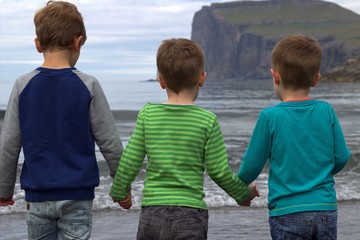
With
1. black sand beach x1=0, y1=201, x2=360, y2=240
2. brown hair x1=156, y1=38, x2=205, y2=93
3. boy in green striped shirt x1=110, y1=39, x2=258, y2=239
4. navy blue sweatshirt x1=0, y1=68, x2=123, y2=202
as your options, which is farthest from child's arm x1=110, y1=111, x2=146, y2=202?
black sand beach x1=0, y1=201, x2=360, y2=240

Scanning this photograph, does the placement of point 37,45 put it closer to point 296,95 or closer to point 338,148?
point 296,95

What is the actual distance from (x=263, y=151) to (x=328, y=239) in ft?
1.60

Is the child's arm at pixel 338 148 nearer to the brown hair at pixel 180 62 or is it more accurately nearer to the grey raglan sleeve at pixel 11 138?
the brown hair at pixel 180 62

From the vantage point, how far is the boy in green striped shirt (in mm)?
2992

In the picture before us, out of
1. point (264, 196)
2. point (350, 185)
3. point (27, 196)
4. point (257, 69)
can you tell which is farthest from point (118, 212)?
point (257, 69)

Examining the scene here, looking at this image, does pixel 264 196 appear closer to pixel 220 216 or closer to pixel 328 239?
pixel 220 216

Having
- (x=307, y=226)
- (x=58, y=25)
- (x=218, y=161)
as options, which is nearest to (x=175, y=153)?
(x=218, y=161)

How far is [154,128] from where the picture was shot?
3.07 metres

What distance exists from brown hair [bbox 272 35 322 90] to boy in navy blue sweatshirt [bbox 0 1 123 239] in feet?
2.69

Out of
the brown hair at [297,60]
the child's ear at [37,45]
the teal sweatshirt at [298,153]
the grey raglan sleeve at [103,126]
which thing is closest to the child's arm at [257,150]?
the teal sweatshirt at [298,153]

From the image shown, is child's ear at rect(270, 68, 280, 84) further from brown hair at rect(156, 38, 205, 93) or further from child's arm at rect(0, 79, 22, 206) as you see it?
child's arm at rect(0, 79, 22, 206)

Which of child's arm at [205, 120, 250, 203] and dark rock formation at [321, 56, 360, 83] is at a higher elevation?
child's arm at [205, 120, 250, 203]

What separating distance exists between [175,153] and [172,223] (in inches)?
12.1

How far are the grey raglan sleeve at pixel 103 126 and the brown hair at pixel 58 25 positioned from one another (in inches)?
9.2
